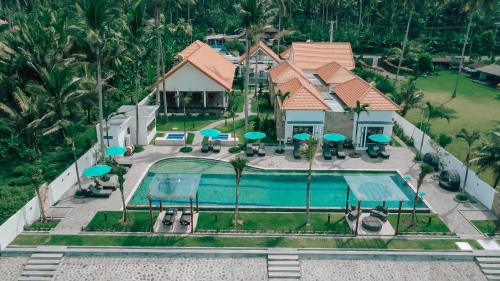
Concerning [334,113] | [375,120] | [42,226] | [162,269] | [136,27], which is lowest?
[162,269]

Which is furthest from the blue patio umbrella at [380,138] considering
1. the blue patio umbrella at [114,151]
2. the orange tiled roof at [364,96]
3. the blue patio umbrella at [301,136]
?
the blue patio umbrella at [114,151]

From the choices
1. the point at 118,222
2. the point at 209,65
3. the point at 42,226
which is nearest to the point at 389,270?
the point at 118,222

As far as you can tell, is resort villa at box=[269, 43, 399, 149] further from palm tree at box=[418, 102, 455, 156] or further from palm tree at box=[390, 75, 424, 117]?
palm tree at box=[390, 75, 424, 117]

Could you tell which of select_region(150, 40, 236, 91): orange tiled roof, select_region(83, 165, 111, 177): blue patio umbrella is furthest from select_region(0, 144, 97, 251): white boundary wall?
select_region(150, 40, 236, 91): orange tiled roof

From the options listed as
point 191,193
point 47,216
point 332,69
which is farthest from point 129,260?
point 332,69

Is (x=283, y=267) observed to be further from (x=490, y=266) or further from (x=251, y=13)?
(x=251, y=13)
